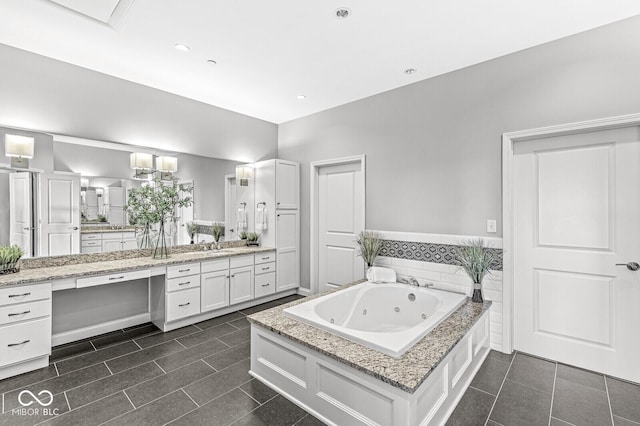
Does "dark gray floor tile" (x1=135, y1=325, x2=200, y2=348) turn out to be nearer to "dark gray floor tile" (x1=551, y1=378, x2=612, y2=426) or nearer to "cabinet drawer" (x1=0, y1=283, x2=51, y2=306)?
"cabinet drawer" (x1=0, y1=283, x2=51, y2=306)

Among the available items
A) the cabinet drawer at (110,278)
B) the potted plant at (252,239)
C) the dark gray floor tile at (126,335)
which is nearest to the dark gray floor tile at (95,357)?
the dark gray floor tile at (126,335)

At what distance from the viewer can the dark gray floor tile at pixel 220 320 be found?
3.51 metres

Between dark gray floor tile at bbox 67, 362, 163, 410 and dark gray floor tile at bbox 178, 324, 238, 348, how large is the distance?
468 mm

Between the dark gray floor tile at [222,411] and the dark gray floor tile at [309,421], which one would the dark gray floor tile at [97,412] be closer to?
the dark gray floor tile at [222,411]

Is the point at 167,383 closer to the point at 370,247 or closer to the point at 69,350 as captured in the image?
the point at 69,350

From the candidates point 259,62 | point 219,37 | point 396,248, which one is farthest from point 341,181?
point 219,37

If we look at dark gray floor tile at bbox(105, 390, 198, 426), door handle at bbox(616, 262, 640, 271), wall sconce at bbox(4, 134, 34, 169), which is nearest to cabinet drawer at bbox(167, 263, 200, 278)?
dark gray floor tile at bbox(105, 390, 198, 426)

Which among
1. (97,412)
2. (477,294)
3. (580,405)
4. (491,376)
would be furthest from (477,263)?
(97,412)

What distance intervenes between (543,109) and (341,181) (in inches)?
94.3

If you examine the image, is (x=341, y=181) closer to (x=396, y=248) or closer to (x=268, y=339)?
(x=396, y=248)

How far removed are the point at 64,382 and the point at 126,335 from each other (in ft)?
2.95

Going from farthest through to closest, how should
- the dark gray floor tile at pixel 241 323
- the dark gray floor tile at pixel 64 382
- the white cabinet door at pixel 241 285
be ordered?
the white cabinet door at pixel 241 285
the dark gray floor tile at pixel 241 323
the dark gray floor tile at pixel 64 382

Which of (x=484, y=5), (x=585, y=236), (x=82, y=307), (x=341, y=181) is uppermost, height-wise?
(x=484, y=5)

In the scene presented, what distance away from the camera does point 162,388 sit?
7.36 ft
